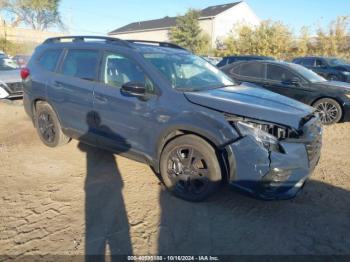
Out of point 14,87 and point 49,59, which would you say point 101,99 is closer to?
point 49,59

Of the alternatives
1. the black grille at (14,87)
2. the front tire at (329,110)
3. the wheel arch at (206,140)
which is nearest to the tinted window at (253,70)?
the front tire at (329,110)

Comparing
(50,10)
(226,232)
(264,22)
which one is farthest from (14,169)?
(50,10)

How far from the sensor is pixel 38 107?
5.52 metres

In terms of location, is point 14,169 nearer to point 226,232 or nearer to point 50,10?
point 226,232

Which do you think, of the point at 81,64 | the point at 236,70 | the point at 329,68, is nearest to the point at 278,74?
the point at 236,70

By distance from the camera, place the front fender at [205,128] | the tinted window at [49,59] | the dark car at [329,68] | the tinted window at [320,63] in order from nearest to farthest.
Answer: the front fender at [205,128], the tinted window at [49,59], the dark car at [329,68], the tinted window at [320,63]

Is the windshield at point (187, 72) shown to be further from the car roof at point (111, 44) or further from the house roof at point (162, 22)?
the house roof at point (162, 22)

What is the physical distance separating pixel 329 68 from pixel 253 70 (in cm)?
872

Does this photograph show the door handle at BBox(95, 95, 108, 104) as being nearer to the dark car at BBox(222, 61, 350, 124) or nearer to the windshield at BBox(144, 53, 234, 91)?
the windshield at BBox(144, 53, 234, 91)

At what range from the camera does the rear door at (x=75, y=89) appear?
449cm

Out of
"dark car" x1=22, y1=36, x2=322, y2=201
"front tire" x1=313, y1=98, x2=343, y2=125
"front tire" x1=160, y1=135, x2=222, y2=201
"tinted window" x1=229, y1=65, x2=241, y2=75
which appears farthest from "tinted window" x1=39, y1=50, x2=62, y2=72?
"front tire" x1=313, y1=98, x2=343, y2=125

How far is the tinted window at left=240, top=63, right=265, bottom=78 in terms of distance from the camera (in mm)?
8445

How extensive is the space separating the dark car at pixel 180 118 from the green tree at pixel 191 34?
36.1 meters

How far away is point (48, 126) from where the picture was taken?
5.46m
